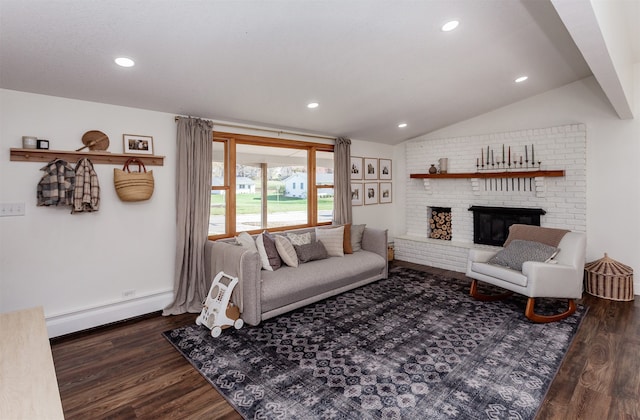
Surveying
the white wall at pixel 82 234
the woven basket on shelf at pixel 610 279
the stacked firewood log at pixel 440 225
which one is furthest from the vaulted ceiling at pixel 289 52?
the stacked firewood log at pixel 440 225

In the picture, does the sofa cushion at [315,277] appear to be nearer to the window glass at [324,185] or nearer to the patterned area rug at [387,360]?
the patterned area rug at [387,360]

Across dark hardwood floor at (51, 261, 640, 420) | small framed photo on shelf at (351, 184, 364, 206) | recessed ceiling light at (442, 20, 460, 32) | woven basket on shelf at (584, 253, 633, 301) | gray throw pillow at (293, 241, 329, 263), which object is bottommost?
dark hardwood floor at (51, 261, 640, 420)

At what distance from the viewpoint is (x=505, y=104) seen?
5.00 m

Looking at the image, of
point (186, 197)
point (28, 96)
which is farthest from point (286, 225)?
point (28, 96)

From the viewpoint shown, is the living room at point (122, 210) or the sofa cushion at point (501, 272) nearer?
the living room at point (122, 210)

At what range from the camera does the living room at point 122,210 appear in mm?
2811

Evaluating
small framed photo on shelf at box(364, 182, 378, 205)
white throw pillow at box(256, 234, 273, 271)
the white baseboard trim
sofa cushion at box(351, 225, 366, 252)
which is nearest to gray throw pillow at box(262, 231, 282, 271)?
white throw pillow at box(256, 234, 273, 271)

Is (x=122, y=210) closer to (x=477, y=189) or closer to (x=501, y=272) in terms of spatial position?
(x=501, y=272)

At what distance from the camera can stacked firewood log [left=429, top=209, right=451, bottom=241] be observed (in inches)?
230

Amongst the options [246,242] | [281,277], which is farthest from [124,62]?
Answer: [281,277]

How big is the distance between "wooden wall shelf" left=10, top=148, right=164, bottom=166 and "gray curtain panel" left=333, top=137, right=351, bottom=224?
2.62 metres

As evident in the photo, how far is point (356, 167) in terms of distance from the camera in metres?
5.74

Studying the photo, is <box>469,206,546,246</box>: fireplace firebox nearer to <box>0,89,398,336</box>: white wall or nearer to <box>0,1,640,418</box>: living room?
<box>0,1,640,418</box>: living room

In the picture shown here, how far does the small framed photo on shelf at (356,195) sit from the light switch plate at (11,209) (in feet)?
13.7
